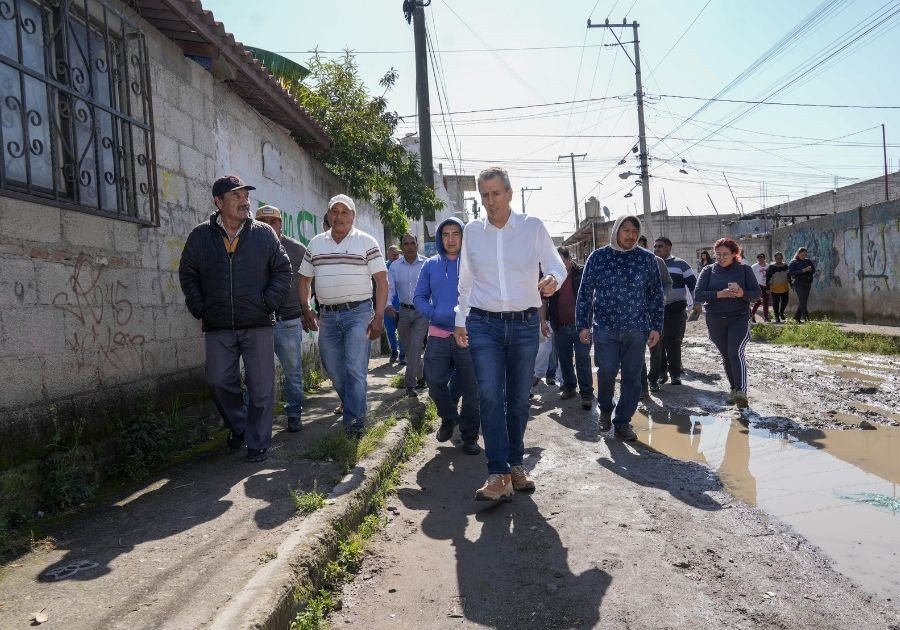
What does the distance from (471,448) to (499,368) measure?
1.45 meters

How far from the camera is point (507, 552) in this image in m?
3.45

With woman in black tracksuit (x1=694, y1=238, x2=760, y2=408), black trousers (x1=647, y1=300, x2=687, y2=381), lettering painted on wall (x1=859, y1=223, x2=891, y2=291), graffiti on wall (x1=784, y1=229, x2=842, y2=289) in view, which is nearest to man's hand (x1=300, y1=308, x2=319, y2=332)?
woman in black tracksuit (x1=694, y1=238, x2=760, y2=408)

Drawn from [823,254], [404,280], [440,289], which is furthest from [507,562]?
[823,254]

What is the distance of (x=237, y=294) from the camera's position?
4648 mm

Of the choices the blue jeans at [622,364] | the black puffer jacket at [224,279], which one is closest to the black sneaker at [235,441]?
the black puffer jacket at [224,279]

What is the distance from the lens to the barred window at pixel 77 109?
12.7 feet

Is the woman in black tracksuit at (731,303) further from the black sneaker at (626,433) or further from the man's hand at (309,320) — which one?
the man's hand at (309,320)

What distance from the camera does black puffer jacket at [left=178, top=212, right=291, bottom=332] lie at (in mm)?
4617

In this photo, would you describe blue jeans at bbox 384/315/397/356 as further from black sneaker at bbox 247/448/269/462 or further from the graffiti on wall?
the graffiti on wall

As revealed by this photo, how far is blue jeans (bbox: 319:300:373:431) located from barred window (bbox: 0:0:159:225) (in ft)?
5.03

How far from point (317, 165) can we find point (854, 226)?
41.3 feet

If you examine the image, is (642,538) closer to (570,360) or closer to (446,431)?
(446,431)

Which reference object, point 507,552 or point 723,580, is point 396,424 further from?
point 723,580

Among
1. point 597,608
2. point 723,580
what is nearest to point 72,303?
point 597,608
